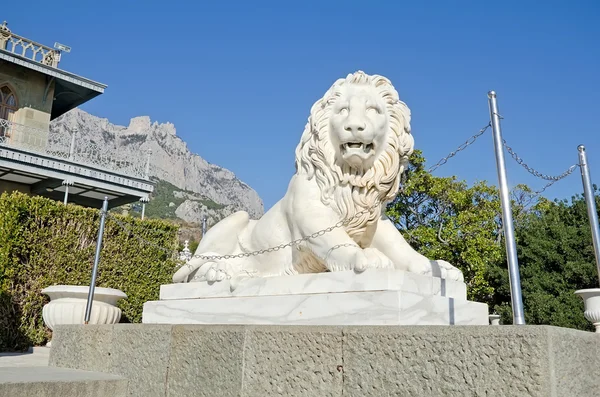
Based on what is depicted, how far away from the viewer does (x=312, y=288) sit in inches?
121

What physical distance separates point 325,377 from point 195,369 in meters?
0.92

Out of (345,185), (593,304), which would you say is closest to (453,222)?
(593,304)

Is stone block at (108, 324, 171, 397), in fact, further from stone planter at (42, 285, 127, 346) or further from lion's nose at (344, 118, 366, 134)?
stone planter at (42, 285, 127, 346)

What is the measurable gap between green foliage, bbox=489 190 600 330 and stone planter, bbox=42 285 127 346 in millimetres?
8379

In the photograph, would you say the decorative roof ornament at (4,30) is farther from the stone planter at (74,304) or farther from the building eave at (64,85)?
the stone planter at (74,304)

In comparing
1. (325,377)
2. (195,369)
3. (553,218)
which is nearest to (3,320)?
(195,369)

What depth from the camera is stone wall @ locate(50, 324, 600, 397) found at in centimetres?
191

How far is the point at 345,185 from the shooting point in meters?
3.41

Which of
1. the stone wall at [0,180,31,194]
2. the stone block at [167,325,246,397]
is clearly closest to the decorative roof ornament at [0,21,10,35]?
the stone wall at [0,180,31,194]

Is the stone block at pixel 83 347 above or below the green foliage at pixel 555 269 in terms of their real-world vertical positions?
below

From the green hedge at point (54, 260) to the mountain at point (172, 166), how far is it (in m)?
61.8

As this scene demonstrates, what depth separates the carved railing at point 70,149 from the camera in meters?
17.9

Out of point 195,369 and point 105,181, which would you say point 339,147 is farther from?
point 105,181

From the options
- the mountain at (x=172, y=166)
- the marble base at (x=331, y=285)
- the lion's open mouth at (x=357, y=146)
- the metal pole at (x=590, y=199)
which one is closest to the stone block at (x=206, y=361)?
the marble base at (x=331, y=285)
